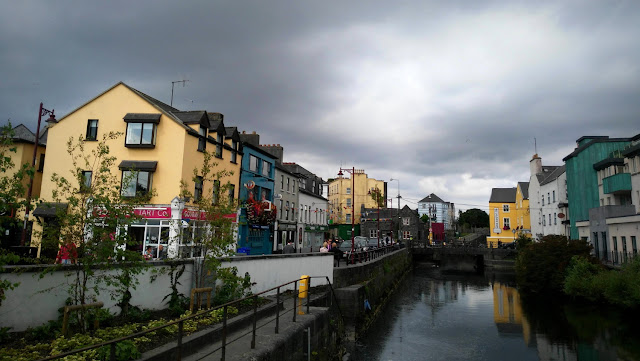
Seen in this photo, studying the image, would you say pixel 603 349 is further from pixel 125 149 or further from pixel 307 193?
pixel 307 193

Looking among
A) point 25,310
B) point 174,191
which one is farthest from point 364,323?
point 25,310

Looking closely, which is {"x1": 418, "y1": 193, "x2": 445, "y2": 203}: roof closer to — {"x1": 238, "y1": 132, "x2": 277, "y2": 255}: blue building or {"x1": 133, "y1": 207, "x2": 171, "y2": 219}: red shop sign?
{"x1": 238, "y1": 132, "x2": 277, "y2": 255}: blue building

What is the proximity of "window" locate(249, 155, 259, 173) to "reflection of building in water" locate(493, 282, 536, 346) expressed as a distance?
72.6 ft

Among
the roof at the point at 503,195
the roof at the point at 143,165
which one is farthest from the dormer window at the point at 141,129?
the roof at the point at 503,195

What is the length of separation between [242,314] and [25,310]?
16.3 ft

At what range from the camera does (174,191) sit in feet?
81.8

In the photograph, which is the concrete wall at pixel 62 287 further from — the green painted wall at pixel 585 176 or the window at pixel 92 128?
the green painted wall at pixel 585 176

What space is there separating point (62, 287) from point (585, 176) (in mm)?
45353

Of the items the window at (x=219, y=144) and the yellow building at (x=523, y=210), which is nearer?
the window at (x=219, y=144)

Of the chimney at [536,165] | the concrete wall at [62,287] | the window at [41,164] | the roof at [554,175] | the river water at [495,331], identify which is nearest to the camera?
the concrete wall at [62,287]

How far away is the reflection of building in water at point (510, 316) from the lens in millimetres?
22078

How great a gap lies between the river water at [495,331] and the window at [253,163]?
16108mm

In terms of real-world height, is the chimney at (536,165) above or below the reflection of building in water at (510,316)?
above

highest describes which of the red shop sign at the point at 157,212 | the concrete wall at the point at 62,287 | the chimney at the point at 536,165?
the chimney at the point at 536,165
